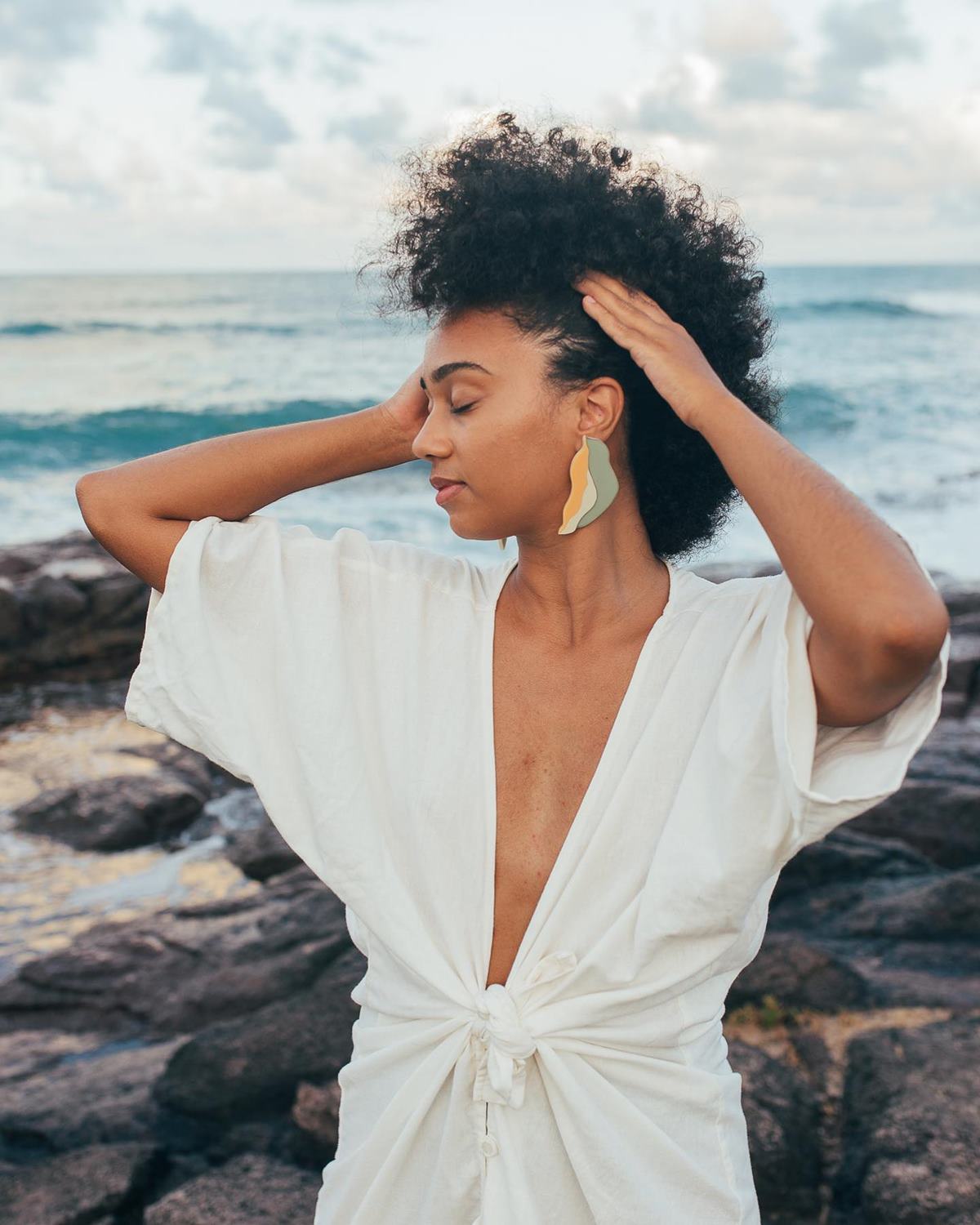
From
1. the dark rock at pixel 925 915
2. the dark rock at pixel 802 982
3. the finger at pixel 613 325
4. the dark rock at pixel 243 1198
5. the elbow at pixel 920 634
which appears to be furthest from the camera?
the dark rock at pixel 925 915

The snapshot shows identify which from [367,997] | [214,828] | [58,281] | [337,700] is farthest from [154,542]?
[58,281]

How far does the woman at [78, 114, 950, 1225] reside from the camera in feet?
5.50

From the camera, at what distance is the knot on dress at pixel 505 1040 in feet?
5.76

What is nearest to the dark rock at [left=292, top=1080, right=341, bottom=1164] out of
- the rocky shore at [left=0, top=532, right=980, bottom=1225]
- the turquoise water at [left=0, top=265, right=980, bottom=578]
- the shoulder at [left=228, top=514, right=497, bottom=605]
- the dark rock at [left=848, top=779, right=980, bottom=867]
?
the rocky shore at [left=0, top=532, right=980, bottom=1225]

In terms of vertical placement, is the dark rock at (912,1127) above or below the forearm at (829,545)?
below

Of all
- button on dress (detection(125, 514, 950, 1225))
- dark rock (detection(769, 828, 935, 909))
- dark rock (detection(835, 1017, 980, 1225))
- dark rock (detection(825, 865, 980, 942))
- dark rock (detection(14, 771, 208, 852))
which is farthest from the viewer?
dark rock (detection(14, 771, 208, 852))

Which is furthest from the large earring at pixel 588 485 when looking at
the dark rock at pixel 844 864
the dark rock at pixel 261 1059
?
the dark rock at pixel 844 864

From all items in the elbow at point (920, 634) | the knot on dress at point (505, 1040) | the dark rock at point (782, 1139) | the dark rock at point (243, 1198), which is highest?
the elbow at point (920, 634)

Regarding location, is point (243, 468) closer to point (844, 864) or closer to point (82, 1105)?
point (82, 1105)

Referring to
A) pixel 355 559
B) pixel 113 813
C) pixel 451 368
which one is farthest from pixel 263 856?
pixel 451 368

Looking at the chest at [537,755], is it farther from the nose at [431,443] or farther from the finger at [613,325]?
the finger at [613,325]

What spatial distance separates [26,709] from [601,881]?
23.6 ft

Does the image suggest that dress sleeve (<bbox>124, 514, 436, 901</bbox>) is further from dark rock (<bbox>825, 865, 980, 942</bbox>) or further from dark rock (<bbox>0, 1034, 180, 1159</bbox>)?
dark rock (<bbox>825, 865, 980, 942</bbox>)

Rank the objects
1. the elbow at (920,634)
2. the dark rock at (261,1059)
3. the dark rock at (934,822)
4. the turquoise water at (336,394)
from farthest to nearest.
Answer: the turquoise water at (336,394) → the dark rock at (934,822) → the dark rock at (261,1059) → the elbow at (920,634)
